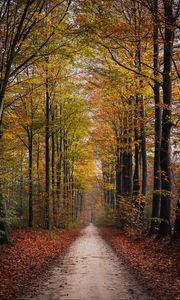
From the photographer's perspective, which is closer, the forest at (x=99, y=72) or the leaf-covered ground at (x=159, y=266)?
the leaf-covered ground at (x=159, y=266)

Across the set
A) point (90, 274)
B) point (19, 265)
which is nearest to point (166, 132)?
point (90, 274)

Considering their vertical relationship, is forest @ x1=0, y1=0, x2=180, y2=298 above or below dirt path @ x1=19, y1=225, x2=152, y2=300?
above

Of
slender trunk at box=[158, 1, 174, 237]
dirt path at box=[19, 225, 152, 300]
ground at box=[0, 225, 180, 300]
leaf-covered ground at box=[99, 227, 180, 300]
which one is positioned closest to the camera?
dirt path at box=[19, 225, 152, 300]

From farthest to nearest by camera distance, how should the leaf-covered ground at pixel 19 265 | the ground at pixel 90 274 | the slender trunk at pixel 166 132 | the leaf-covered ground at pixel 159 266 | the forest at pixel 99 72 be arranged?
the slender trunk at pixel 166 132 < the forest at pixel 99 72 < the leaf-covered ground at pixel 19 265 < the leaf-covered ground at pixel 159 266 < the ground at pixel 90 274

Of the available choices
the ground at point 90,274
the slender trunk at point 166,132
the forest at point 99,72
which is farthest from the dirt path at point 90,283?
the slender trunk at point 166,132

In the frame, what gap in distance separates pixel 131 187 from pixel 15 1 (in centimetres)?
1544

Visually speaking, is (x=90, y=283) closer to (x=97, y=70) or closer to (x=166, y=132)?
(x=166, y=132)

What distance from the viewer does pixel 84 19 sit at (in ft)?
38.6

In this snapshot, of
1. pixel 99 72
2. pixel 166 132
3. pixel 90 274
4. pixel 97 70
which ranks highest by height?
pixel 97 70

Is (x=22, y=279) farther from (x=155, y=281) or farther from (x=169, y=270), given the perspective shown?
(x=169, y=270)

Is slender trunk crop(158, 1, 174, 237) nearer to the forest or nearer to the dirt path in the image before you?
the forest

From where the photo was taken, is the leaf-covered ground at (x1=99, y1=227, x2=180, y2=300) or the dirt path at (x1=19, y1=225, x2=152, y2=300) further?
the leaf-covered ground at (x1=99, y1=227, x2=180, y2=300)

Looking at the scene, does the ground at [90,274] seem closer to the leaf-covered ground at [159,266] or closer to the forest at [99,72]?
the leaf-covered ground at [159,266]

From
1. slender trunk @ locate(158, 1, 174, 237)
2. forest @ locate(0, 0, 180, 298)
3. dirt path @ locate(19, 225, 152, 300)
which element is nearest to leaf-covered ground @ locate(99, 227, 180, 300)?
dirt path @ locate(19, 225, 152, 300)
